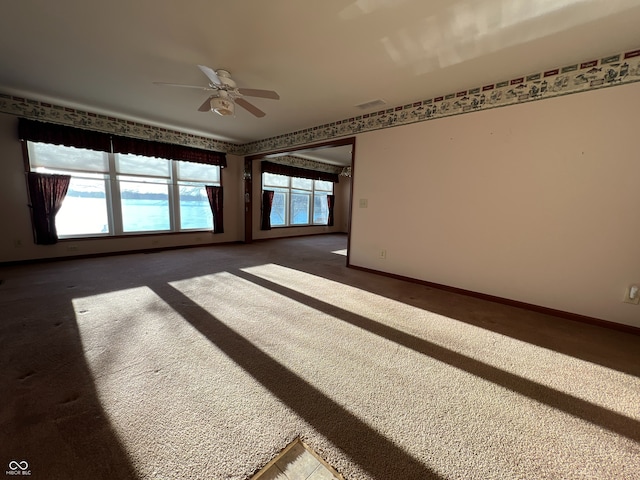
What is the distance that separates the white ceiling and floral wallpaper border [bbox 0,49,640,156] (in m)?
0.10

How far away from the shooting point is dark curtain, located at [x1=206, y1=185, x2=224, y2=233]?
5.73 metres

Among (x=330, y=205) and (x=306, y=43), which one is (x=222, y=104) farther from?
(x=330, y=205)

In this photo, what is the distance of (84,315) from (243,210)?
432cm

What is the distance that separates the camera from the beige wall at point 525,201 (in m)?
2.30

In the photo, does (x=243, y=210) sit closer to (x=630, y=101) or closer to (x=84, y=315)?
(x=84, y=315)

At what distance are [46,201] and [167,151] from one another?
1974 mm

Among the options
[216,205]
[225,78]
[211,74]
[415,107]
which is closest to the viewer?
[211,74]

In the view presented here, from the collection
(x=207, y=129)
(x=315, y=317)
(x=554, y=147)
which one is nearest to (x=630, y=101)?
(x=554, y=147)

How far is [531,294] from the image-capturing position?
2.77 meters

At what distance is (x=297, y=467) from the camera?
105cm

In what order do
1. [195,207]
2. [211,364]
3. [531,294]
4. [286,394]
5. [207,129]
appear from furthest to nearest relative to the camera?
[195,207], [207,129], [531,294], [211,364], [286,394]

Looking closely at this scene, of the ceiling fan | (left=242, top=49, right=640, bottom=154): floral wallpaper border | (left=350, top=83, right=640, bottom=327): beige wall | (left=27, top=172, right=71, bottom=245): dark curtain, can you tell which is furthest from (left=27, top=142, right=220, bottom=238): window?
(left=350, top=83, right=640, bottom=327): beige wall

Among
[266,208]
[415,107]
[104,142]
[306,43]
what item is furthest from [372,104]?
[104,142]

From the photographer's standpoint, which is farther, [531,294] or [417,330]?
[531,294]
